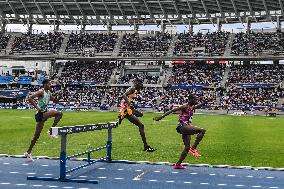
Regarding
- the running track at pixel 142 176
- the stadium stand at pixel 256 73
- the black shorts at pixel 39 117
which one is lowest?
the running track at pixel 142 176

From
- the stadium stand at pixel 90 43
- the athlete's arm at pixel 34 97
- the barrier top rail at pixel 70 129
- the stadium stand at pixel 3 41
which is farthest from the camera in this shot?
the stadium stand at pixel 3 41

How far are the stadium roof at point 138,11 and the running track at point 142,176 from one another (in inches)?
2134

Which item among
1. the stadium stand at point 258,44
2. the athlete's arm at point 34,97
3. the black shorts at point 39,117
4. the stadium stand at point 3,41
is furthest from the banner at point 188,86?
the athlete's arm at point 34,97

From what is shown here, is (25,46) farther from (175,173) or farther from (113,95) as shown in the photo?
(175,173)

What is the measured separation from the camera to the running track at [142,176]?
9.40m

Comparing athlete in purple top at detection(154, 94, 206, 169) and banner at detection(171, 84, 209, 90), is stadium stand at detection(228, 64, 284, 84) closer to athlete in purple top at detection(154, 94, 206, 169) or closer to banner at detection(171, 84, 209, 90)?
banner at detection(171, 84, 209, 90)

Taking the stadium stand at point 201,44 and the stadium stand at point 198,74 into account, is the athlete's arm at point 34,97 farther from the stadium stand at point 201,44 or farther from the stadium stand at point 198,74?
the stadium stand at point 201,44

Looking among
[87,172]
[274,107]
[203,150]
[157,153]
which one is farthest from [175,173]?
[274,107]

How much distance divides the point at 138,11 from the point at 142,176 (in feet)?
199

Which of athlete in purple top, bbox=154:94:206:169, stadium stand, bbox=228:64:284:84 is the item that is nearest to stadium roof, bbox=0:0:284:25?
stadium stand, bbox=228:64:284:84

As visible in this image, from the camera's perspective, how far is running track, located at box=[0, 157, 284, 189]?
9.40m

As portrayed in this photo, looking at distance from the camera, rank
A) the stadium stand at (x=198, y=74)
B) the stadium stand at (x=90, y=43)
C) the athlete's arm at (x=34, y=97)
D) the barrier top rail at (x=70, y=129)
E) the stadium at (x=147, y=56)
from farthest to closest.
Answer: the stadium stand at (x=90, y=43) < the stadium stand at (x=198, y=74) < the stadium at (x=147, y=56) < the athlete's arm at (x=34, y=97) < the barrier top rail at (x=70, y=129)

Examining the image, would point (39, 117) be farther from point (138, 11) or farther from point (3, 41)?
point (3, 41)

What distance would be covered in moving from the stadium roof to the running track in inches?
2134
